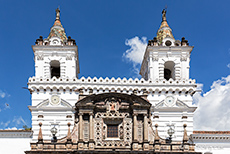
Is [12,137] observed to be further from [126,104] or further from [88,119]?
[126,104]

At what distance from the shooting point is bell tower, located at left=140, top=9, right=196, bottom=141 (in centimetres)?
3334

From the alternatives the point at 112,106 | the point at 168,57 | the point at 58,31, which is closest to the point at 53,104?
the point at 112,106

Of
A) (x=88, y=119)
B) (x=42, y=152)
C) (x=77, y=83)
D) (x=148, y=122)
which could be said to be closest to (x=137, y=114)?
(x=148, y=122)

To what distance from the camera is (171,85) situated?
3438cm

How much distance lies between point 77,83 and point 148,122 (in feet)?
27.9

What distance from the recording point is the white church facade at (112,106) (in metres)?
30.4

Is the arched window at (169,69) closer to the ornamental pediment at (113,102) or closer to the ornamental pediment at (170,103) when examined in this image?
the ornamental pediment at (170,103)

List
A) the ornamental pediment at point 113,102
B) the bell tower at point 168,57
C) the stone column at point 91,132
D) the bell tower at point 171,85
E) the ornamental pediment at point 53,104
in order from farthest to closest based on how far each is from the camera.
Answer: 1. the bell tower at point 168,57
2. the bell tower at point 171,85
3. the ornamental pediment at point 53,104
4. the ornamental pediment at point 113,102
5. the stone column at point 91,132

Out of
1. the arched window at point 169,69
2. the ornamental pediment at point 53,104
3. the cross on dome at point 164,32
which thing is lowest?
the ornamental pediment at point 53,104

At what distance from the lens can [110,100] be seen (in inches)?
1270

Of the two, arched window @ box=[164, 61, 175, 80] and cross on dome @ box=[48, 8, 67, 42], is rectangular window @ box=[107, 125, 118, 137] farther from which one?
cross on dome @ box=[48, 8, 67, 42]

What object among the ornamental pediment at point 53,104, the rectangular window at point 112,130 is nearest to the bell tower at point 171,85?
the rectangular window at point 112,130

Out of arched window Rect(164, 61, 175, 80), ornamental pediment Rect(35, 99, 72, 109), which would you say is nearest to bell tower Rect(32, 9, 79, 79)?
ornamental pediment Rect(35, 99, 72, 109)

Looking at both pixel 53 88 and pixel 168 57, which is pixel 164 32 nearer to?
pixel 168 57
